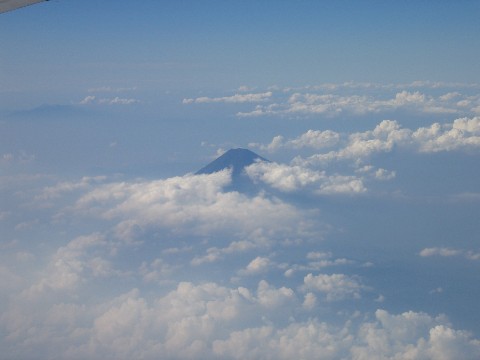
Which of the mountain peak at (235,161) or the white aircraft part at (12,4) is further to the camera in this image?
the mountain peak at (235,161)

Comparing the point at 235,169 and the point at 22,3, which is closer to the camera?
the point at 22,3

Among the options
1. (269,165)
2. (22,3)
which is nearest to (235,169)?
(269,165)

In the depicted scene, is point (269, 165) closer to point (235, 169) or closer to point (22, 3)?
point (235, 169)

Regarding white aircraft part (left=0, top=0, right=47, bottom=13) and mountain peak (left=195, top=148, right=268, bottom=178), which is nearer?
white aircraft part (left=0, top=0, right=47, bottom=13)

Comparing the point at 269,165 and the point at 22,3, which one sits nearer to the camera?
the point at 22,3

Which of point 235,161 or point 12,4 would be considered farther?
point 235,161
